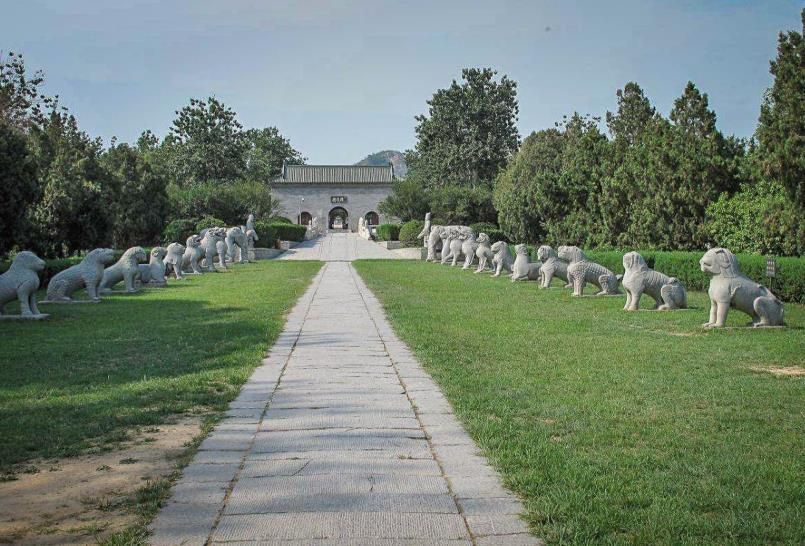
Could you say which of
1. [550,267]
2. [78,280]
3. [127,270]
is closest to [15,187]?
[127,270]

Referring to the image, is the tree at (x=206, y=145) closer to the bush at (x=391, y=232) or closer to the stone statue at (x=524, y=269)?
the bush at (x=391, y=232)

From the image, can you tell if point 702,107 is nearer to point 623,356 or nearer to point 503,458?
point 623,356

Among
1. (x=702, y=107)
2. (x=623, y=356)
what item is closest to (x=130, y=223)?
(x=702, y=107)

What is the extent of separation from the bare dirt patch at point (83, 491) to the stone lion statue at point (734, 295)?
7910 mm

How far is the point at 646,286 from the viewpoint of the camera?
13.0 m

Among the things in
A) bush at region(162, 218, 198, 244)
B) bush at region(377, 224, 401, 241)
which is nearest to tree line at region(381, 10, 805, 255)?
bush at region(377, 224, 401, 241)

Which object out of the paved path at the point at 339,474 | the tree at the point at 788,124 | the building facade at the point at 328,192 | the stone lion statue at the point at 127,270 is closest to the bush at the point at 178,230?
the stone lion statue at the point at 127,270

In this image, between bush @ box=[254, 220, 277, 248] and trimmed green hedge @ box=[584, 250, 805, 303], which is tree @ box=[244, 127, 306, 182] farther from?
trimmed green hedge @ box=[584, 250, 805, 303]

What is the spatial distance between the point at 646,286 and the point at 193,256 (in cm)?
1570

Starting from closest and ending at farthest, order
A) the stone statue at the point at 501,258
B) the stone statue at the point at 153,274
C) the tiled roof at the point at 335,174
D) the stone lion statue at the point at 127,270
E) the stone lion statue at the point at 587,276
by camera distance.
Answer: the stone lion statue at the point at 587,276
the stone lion statue at the point at 127,270
the stone statue at the point at 153,274
the stone statue at the point at 501,258
the tiled roof at the point at 335,174

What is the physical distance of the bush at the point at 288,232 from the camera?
46.8 metres

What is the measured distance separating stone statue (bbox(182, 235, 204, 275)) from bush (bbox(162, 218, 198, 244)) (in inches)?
605

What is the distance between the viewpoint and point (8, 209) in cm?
1989

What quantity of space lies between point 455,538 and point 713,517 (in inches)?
48.4
